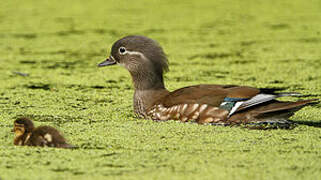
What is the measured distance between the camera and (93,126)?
5266 mm

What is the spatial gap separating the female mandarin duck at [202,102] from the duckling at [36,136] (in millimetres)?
1071

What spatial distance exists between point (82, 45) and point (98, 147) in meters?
4.84

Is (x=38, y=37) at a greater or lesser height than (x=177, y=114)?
greater

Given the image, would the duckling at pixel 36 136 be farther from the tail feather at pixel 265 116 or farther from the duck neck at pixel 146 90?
the tail feather at pixel 265 116

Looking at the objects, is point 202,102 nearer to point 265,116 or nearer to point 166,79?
point 265,116

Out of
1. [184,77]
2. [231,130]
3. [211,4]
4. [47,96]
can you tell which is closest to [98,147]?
[231,130]

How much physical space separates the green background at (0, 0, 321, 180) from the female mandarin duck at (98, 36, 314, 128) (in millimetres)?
119

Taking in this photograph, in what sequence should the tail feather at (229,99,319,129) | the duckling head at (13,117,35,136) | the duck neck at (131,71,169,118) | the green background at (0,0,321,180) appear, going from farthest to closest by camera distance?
the duck neck at (131,71,169,118)
the tail feather at (229,99,319,129)
the duckling head at (13,117,35,136)
the green background at (0,0,321,180)

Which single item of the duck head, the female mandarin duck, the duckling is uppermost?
the duck head

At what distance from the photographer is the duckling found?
14.8 feet

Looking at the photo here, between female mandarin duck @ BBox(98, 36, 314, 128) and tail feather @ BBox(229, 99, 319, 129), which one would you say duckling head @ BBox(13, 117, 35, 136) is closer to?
female mandarin duck @ BBox(98, 36, 314, 128)

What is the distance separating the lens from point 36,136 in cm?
459

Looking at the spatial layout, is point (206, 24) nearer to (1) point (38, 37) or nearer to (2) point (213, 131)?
(1) point (38, 37)

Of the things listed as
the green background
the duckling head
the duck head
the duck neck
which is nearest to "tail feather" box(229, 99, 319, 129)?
the green background
